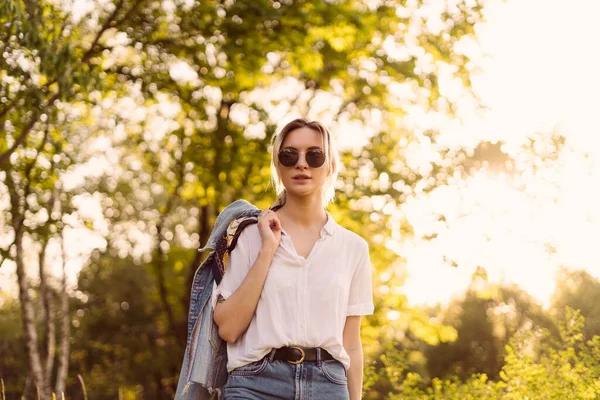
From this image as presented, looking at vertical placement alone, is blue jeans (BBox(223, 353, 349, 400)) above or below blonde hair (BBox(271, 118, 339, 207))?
below

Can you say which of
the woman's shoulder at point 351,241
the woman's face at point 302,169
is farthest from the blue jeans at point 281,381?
the woman's face at point 302,169

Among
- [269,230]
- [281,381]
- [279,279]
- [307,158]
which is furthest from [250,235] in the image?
[281,381]

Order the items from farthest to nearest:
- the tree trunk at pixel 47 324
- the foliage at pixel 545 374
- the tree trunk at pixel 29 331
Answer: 1. the tree trunk at pixel 47 324
2. the tree trunk at pixel 29 331
3. the foliage at pixel 545 374

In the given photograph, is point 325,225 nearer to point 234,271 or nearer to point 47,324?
point 234,271

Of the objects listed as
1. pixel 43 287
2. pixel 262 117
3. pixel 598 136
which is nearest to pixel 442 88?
pixel 262 117

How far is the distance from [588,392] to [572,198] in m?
3.57

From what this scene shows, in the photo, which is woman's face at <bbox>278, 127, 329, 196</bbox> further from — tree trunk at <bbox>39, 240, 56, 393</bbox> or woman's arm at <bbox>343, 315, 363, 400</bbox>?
tree trunk at <bbox>39, 240, 56, 393</bbox>

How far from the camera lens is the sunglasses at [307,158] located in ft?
10.3

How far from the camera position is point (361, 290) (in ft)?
10.5

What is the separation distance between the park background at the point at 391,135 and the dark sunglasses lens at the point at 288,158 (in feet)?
11.3

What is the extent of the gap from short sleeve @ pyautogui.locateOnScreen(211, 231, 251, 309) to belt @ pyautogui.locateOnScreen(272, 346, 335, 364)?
335 millimetres

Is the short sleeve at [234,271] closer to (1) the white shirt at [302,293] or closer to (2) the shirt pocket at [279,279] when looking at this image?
(1) the white shirt at [302,293]

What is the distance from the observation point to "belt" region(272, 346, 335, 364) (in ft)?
9.43

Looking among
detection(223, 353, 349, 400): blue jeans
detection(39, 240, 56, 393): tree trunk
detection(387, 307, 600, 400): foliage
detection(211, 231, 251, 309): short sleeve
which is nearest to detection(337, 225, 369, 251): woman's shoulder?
detection(211, 231, 251, 309): short sleeve
